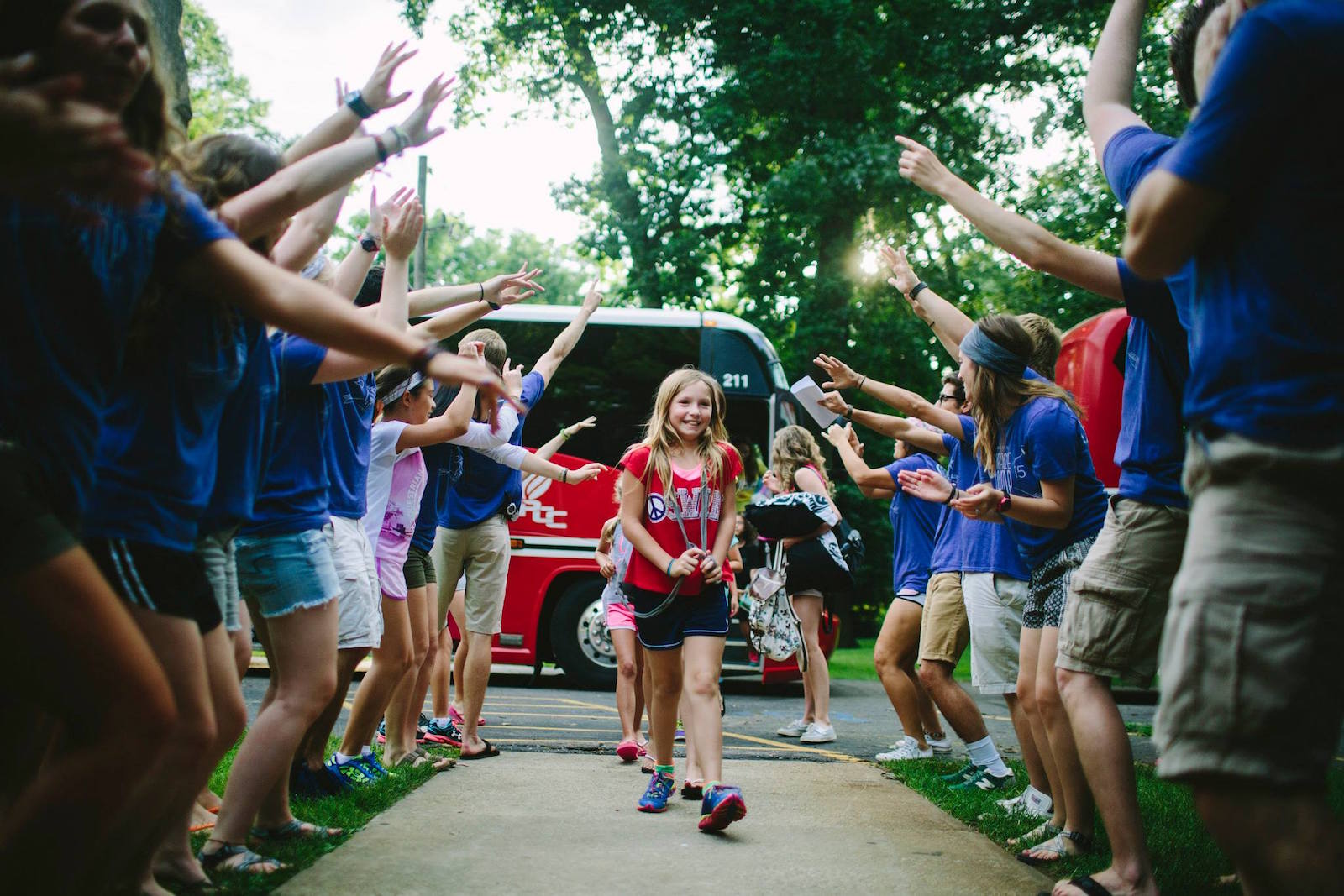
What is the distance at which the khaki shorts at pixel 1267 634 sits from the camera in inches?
71.4

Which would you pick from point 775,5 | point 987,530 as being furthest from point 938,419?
point 775,5

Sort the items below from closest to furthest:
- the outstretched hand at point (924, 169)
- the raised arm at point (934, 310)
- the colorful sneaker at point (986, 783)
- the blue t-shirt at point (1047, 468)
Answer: the outstretched hand at point (924, 169), the blue t-shirt at point (1047, 468), the raised arm at point (934, 310), the colorful sneaker at point (986, 783)

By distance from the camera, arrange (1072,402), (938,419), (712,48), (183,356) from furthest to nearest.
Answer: (712,48) → (938,419) → (1072,402) → (183,356)

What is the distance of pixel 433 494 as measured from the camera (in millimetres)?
5891

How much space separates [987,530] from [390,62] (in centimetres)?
332

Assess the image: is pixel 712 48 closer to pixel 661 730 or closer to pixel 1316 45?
pixel 661 730

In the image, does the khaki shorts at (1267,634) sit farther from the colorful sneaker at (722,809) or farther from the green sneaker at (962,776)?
the green sneaker at (962,776)

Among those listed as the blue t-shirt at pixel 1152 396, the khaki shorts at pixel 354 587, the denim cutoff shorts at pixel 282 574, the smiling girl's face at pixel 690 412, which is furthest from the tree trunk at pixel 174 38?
the blue t-shirt at pixel 1152 396

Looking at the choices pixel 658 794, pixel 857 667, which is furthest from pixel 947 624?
pixel 857 667

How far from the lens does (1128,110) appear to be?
282 cm

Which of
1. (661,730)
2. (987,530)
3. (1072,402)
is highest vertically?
(1072,402)

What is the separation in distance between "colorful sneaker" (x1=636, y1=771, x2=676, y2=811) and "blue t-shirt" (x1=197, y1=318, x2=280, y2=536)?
7.79 feet

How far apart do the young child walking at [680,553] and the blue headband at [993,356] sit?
1.30m

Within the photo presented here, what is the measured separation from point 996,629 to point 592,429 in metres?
7.24
